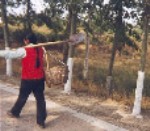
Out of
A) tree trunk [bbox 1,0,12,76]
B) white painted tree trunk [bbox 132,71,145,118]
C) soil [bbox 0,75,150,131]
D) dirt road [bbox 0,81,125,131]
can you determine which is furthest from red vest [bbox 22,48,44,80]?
tree trunk [bbox 1,0,12,76]

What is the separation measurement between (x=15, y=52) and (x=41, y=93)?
3.69 ft

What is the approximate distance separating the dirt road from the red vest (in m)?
1.08

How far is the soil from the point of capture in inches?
328

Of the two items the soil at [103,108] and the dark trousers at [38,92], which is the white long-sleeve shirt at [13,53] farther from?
the soil at [103,108]

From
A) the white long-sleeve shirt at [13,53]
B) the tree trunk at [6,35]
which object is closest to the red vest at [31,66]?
the white long-sleeve shirt at [13,53]

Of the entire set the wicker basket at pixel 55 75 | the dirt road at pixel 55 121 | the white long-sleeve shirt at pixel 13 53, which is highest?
the white long-sleeve shirt at pixel 13 53

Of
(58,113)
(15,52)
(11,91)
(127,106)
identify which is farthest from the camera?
(11,91)

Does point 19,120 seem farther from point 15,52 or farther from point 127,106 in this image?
point 127,106

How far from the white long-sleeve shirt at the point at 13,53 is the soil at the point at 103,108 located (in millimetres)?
2678

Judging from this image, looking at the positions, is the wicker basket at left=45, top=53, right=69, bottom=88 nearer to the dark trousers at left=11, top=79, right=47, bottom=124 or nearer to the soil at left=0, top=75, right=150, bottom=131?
the dark trousers at left=11, top=79, right=47, bottom=124

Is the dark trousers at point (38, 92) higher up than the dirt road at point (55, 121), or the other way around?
the dark trousers at point (38, 92)

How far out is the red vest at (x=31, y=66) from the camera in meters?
7.18

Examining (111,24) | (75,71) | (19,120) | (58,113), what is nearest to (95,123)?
(58,113)

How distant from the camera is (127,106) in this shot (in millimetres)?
9742
